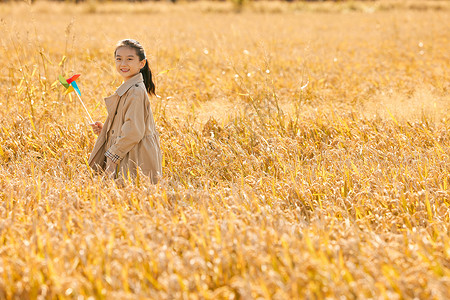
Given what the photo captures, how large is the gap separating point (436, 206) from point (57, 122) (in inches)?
141

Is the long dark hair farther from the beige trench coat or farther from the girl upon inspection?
the beige trench coat

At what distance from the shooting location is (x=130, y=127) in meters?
3.37

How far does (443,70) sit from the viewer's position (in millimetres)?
7086

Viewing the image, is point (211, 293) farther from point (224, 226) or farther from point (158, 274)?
point (224, 226)

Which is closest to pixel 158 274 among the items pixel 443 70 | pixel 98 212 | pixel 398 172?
pixel 98 212

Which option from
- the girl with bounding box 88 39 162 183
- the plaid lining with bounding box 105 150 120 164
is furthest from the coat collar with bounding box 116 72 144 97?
the plaid lining with bounding box 105 150 120 164

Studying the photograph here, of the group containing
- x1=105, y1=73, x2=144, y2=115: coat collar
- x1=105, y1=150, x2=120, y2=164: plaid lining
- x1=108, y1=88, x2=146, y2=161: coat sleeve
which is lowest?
x1=105, y1=150, x2=120, y2=164: plaid lining

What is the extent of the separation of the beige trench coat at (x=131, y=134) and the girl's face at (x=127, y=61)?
0.07m

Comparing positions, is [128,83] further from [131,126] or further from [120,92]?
[131,126]

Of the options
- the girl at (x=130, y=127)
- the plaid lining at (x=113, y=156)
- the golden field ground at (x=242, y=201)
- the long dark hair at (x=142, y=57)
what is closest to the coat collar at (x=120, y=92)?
the girl at (x=130, y=127)

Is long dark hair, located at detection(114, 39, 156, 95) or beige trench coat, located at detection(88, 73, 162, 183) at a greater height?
long dark hair, located at detection(114, 39, 156, 95)

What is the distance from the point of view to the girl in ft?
11.1

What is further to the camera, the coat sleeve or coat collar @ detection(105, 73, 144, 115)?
coat collar @ detection(105, 73, 144, 115)

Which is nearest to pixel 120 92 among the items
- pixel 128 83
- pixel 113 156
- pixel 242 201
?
pixel 128 83
